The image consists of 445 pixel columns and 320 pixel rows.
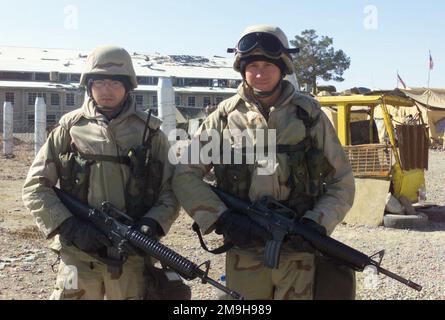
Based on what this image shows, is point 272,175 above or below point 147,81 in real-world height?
below

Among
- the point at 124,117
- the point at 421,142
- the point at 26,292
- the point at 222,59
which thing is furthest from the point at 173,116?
the point at 222,59

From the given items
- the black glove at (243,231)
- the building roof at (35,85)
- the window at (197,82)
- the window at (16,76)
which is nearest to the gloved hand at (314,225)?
the black glove at (243,231)

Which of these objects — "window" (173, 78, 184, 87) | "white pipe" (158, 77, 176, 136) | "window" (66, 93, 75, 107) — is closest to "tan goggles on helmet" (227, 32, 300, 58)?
"white pipe" (158, 77, 176, 136)

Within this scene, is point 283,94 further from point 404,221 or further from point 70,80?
point 70,80

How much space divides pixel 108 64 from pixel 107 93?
0.53ft

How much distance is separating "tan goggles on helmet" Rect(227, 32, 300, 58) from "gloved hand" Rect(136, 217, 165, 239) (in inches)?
40.4

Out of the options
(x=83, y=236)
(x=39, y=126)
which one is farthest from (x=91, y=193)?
(x=39, y=126)

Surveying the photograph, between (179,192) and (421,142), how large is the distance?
5.92 metres

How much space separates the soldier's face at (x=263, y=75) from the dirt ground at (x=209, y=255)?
2181 millimetres

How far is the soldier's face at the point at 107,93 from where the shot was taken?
2945 millimetres

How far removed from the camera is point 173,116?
8961 millimetres

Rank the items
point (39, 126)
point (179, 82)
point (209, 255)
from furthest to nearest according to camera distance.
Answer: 1. point (179, 82)
2. point (39, 126)
3. point (209, 255)

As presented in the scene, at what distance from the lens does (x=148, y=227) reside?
2785 millimetres

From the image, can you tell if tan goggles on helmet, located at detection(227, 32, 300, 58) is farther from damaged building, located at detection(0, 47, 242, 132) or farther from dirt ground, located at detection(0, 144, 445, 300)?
damaged building, located at detection(0, 47, 242, 132)
